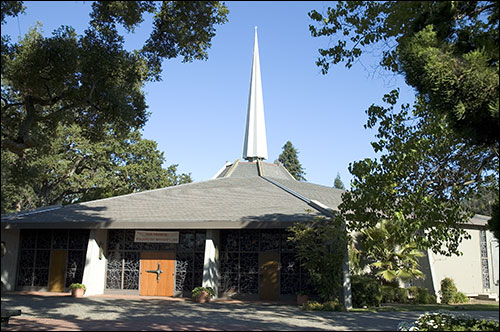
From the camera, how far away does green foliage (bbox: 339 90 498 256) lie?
10.6m

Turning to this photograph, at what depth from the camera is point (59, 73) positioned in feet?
43.2

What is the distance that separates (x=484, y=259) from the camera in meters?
23.0

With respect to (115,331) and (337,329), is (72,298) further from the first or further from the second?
(337,329)

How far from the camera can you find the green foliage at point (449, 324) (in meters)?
9.76

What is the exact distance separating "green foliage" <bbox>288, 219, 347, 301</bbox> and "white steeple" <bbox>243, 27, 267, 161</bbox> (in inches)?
602

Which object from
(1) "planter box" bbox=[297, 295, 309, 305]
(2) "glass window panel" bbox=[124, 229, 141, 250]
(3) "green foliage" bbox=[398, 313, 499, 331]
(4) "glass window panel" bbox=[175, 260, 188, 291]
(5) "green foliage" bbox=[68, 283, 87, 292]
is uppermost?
(2) "glass window panel" bbox=[124, 229, 141, 250]

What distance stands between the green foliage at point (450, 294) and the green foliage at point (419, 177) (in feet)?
29.1

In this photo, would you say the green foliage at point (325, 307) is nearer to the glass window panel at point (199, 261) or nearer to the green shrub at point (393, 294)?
the green shrub at point (393, 294)

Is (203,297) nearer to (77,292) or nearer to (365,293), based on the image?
(77,292)

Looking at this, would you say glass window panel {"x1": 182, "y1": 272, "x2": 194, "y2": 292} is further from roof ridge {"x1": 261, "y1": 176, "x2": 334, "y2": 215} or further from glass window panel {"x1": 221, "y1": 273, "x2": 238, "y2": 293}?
roof ridge {"x1": 261, "y1": 176, "x2": 334, "y2": 215}

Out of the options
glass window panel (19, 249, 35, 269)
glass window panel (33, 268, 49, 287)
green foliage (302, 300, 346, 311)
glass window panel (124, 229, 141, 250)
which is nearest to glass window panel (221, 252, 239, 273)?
glass window panel (124, 229, 141, 250)

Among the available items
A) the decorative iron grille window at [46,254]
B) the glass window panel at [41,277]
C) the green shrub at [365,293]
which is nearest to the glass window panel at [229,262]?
the green shrub at [365,293]

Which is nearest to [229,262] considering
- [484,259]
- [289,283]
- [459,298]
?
[289,283]

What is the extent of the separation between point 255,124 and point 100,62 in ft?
65.8
